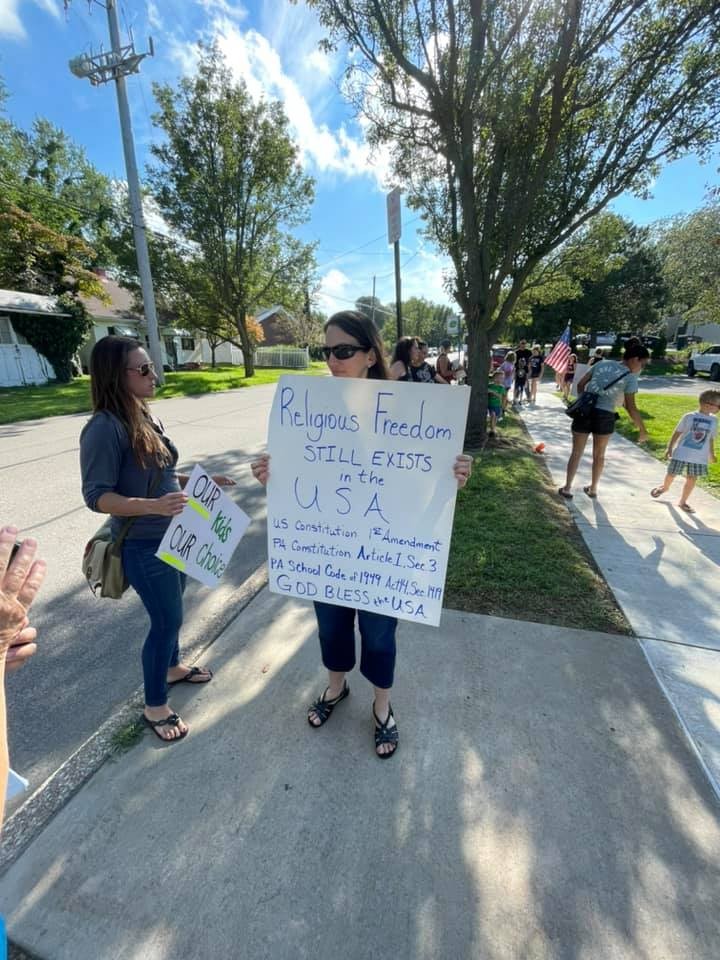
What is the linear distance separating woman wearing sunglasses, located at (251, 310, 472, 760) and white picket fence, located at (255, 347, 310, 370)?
35.1 m

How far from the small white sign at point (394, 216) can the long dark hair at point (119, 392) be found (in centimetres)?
626

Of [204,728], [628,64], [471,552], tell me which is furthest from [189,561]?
[628,64]

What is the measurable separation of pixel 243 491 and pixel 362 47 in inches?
252

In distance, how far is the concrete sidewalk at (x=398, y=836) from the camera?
1.38m

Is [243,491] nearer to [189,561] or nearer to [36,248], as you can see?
[189,561]

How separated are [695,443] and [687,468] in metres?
0.31

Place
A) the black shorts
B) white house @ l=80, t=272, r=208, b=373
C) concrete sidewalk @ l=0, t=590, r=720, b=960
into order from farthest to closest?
white house @ l=80, t=272, r=208, b=373 < the black shorts < concrete sidewalk @ l=0, t=590, r=720, b=960

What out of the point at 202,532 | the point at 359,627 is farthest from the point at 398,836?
the point at 202,532

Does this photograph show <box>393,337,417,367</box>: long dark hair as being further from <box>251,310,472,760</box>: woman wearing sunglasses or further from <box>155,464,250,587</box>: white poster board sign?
<box>155,464,250,587</box>: white poster board sign

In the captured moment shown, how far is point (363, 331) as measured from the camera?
186 centimetres

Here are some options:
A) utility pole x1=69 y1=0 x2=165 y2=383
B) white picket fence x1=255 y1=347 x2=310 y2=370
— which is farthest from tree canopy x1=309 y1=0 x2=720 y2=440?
white picket fence x1=255 y1=347 x2=310 y2=370

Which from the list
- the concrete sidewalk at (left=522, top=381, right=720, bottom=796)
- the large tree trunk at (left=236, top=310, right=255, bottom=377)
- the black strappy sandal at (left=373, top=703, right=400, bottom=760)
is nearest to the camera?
the black strappy sandal at (left=373, top=703, right=400, bottom=760)

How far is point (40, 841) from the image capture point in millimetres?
1635

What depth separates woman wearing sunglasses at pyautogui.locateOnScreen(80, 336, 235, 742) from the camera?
1724 millimetres
